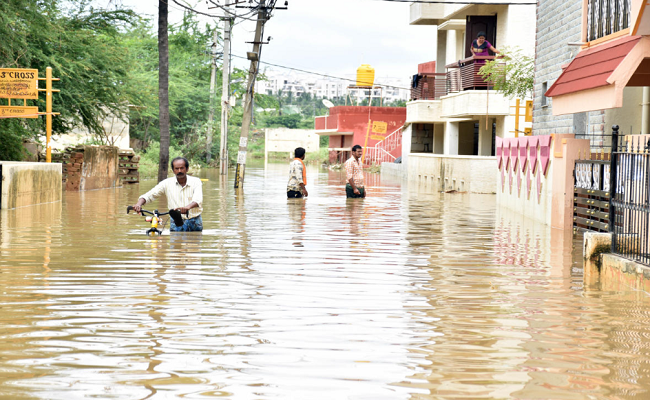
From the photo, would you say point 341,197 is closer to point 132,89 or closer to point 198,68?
point 132,89

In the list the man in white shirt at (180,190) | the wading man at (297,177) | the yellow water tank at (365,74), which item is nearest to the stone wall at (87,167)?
the wading man at (297,177)

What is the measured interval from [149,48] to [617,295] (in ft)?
164

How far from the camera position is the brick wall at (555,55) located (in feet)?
62.8

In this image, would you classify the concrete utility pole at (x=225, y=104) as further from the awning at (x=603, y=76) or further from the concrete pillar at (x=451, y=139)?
the awning at (x=603, y=76)

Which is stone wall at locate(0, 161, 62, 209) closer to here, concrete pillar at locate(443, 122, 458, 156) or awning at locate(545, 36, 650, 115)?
awning at locate(545, 36, 650, 115)

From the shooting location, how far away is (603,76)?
13711 millimetres

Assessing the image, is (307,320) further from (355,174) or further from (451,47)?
(451,47)

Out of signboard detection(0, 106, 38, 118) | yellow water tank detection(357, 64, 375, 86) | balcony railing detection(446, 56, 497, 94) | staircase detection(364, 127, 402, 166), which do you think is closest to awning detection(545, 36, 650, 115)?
signboard detection(0, 106, 38, 118)

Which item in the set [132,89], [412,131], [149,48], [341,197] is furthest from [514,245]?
[149,48]

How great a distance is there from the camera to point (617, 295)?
888cm

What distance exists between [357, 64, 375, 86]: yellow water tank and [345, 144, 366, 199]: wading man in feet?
147

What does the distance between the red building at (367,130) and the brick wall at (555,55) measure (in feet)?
113

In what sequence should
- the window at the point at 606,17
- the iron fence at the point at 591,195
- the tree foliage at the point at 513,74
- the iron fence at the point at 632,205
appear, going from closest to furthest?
the iron fence at the point at 632,205 < the iron fence at the point at 591,195 < the window at the point at 606,17 < the tree foliage at the point at 513,74

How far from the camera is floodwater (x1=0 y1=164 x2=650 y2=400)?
5.31 m
